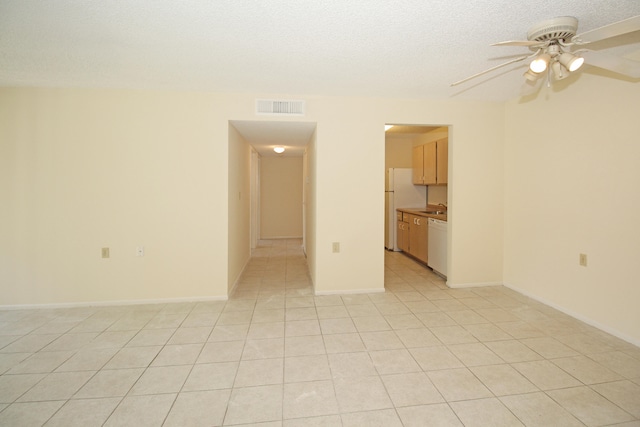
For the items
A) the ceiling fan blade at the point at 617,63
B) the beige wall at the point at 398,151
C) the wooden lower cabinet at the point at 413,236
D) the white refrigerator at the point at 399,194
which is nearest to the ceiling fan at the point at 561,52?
the ceiling fan blade at the point at 617,63

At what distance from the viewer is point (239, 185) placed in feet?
13.3

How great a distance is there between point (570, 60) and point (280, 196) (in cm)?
629

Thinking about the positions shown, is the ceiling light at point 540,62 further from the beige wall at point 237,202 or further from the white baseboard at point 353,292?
the beige wall at point 237,202

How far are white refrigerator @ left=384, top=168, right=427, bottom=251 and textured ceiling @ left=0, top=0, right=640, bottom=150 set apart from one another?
2.78 m

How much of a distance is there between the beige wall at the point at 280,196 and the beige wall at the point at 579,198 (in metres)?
4.90

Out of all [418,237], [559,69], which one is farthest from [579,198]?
[418,237]

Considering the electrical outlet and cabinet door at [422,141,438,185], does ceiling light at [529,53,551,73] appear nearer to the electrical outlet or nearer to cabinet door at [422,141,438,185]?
the electrical outlet

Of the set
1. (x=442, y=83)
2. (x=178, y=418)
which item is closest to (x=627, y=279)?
(x=442, y=83)

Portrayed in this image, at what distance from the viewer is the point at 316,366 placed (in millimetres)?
2020

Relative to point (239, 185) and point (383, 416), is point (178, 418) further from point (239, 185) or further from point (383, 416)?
point (239, 185)

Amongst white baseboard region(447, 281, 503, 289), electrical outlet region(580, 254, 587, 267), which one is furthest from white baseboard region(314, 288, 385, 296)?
electrical outlet region(580, 254, 587, 267)

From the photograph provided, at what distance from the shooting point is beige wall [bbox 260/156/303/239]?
7332 mm

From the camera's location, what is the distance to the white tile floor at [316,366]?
5.22 ft

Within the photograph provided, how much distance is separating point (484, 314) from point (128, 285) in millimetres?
3804
